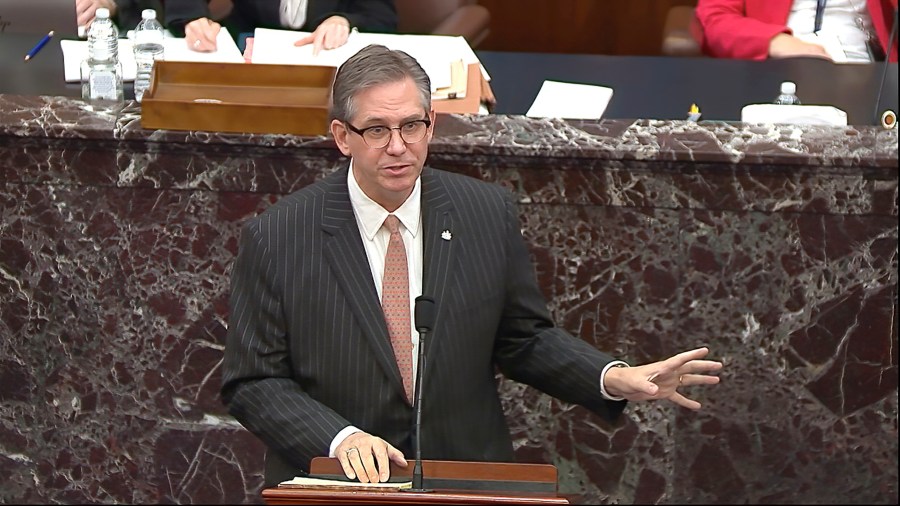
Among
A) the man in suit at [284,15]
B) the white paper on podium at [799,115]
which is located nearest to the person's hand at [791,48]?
the white paper on podium at [799,115]

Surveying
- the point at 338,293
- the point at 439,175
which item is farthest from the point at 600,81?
the point at 338,293

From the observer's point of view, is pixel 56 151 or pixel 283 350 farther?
pixel 56 151

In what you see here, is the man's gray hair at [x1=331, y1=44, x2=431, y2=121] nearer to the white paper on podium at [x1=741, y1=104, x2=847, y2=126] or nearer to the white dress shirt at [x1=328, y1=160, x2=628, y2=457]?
the white dress shirt at [x1=328, y1=160, x2=628, y2=457]

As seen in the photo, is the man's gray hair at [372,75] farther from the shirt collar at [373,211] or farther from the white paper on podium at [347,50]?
the white paper on podium at [347,50]

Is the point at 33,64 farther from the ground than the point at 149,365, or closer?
farther from the ground

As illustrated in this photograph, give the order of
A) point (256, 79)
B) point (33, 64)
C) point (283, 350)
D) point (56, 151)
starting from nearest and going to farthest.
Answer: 1. point (283, 350)
2. point (56, 151)
3. point (256, 79)
4. point (33, 64)

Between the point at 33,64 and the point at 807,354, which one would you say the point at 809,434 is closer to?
the point at 807,354

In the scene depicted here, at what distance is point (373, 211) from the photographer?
257cm

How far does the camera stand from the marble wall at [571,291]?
3.29 meters

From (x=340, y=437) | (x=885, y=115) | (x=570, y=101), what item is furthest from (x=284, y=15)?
(x=340, y=437)

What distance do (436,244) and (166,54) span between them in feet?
5.50

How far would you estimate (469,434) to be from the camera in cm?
266

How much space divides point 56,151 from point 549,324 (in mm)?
1400

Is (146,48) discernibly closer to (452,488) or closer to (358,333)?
(358,333)
